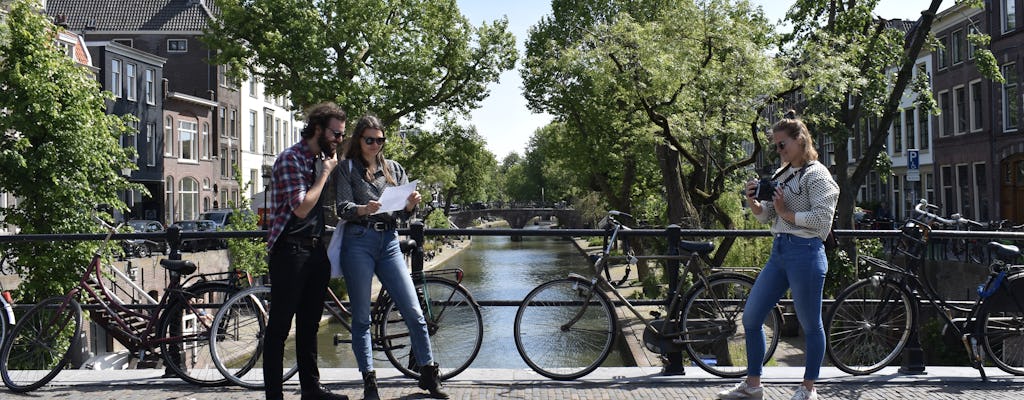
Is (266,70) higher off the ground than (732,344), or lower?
higher

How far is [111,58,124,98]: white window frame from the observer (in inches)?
1649

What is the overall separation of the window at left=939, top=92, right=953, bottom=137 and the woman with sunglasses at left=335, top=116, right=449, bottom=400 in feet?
117

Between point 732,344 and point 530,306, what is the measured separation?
4.92 ft

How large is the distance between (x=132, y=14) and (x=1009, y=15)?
43.6 m

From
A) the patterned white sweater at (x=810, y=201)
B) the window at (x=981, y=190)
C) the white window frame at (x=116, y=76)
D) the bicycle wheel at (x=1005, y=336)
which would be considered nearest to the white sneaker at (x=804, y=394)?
the patterned white sweater at (x=810, y=201)

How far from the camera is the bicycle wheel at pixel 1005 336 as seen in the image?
6172 mm

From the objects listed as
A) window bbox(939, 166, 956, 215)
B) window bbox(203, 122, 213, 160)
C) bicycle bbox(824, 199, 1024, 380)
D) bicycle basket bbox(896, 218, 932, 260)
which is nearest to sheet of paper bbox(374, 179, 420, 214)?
bicycle bbox(824, 199, 1024, 380)

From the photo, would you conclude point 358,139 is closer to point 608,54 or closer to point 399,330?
point 399,330

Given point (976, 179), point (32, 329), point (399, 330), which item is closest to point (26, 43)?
point (32, 329)

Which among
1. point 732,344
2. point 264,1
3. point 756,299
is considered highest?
point 264,1

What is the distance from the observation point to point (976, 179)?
113 feet

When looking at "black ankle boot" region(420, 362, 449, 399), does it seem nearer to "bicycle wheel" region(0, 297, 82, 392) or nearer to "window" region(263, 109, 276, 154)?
"bicycle wheel" region(0, 297, 82, 392)

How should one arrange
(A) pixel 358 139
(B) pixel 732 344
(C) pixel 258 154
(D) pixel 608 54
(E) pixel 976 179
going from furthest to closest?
1. (C) pixel 258 154
2. (E) pixel 976 179
3. (D) pixel 608 54
4. (B) pixel 732 344
5. (A) pixel 358 139

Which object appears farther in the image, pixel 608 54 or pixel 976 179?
pixel 976 179
